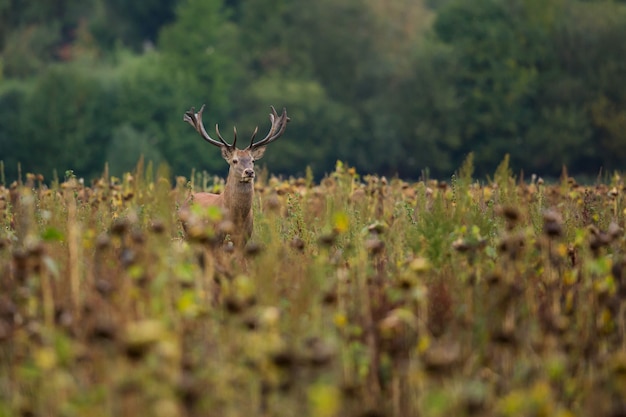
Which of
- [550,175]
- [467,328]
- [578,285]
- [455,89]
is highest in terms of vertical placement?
[455,89]

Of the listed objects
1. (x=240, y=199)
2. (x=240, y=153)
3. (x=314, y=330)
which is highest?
(x=240, y=153)

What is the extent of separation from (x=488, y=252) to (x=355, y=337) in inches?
54.4

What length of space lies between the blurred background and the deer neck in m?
29.9

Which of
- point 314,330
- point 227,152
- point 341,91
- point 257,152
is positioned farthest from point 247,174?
point 341,91

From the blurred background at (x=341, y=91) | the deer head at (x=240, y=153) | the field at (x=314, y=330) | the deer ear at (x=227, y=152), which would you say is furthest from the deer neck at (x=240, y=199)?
the blurred background at (x=341, y=91)

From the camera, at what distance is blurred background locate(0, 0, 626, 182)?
1725 inches

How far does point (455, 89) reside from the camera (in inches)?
1838

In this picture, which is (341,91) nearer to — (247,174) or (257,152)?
(257,152)

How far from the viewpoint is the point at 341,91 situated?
5325 centimetres

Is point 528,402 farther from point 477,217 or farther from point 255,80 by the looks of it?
point 255,80

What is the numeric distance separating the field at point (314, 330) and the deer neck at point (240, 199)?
3.25 m

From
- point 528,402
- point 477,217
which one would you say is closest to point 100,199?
point 477,217

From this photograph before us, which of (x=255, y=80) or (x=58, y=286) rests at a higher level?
(x=255, y=80)

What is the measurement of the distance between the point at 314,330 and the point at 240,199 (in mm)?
5603
